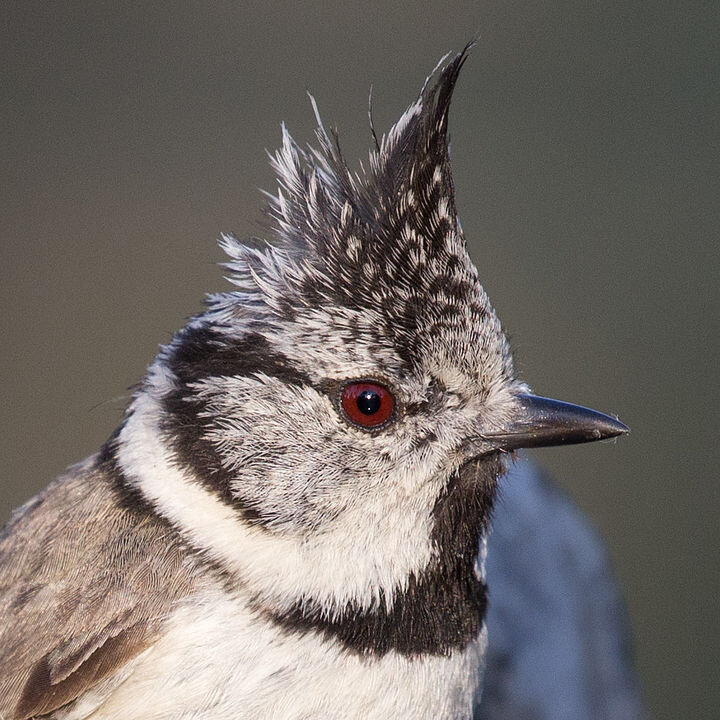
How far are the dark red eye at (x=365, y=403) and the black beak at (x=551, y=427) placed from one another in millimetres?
302

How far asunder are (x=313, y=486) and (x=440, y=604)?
18.3 inches

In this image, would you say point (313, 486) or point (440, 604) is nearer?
point (313, 486)

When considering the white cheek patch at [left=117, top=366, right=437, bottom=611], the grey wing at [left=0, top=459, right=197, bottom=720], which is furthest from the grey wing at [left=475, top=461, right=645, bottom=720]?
the grey wing at [left=0, top=459, right=197, bottom=720]

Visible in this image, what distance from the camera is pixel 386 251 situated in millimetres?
2611

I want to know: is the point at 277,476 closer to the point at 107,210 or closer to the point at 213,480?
the point at 213,480

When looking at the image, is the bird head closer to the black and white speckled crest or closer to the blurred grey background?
the black and white speckled crest

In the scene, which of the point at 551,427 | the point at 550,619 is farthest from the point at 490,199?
the point at 551,427

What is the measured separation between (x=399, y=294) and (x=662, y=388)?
18.4 ft

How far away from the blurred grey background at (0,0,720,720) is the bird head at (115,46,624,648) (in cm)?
403

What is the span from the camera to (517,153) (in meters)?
8.23

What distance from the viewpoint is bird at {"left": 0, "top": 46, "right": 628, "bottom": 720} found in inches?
98.4

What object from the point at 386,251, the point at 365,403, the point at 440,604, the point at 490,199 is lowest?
the point at 440,604

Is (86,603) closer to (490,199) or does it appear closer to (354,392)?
(354,392)

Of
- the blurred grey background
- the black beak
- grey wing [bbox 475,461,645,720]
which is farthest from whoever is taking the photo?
the blurred grey background
